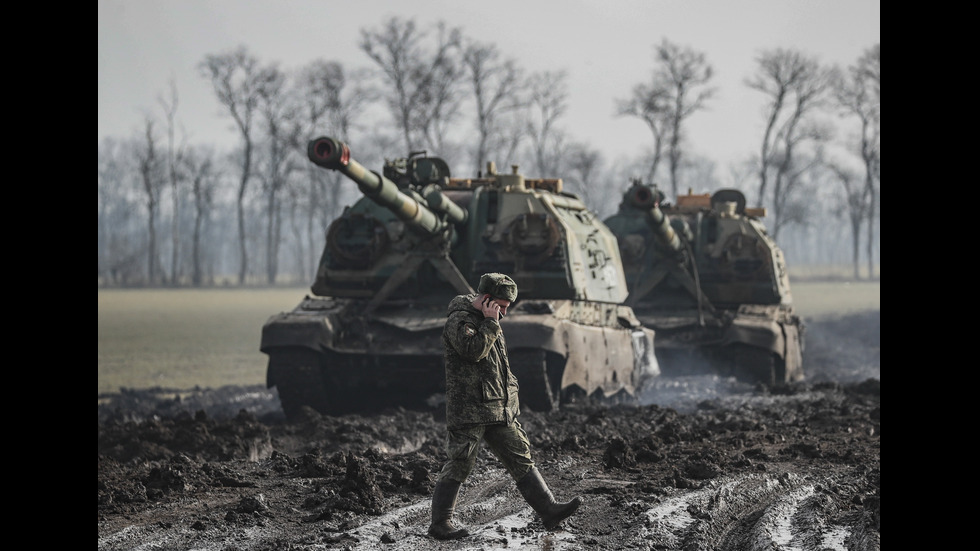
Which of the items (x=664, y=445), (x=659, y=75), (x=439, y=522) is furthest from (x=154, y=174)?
(x=439, y=522)

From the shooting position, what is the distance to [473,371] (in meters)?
7.05

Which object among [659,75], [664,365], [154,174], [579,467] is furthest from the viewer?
[154,174]

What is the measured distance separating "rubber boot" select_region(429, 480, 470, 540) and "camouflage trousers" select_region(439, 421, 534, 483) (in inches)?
2.3

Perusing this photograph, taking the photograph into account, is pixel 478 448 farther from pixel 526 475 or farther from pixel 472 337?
pixel 472 337

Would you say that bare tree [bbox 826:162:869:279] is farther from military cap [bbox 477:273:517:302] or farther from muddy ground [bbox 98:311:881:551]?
military cap [bbox 477:273:517:302]

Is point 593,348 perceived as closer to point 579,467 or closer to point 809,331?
point 579,467

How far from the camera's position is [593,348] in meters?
14.0

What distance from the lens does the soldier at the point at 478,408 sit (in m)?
6.98

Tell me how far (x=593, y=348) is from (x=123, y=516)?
721 centimetres

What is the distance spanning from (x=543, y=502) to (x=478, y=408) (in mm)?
726

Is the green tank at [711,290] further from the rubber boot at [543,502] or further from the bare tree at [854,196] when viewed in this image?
the bare tree at [854,196]

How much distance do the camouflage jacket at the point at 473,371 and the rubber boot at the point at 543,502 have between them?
380 millimetres

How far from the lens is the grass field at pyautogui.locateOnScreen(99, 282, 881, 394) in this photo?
19.8 meters

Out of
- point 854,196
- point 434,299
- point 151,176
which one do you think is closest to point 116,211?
point 151,176
